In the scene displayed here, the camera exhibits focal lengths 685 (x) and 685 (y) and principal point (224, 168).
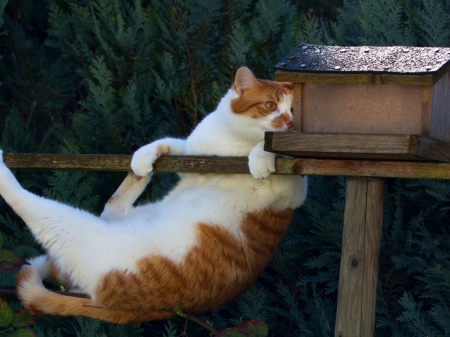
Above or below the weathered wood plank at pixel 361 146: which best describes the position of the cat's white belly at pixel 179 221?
below

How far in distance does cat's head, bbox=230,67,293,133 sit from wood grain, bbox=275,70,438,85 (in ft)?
2.14

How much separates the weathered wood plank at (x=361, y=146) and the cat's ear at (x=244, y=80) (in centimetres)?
85

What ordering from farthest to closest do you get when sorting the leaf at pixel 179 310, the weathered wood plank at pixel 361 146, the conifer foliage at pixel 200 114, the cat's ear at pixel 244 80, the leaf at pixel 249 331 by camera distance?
1. the conifer foliage at pixel 200 114
2. the cat's ear at pixel 244 80
3. the leaf at pixel 179 310
4. the leaf at pixel 249 331
5. the weathered wood plank at pixel 361 146

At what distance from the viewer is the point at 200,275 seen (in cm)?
288

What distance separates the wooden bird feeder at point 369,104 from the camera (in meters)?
2.17

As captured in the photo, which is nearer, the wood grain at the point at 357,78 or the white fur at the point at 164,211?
the wood grain at the point at 357,78

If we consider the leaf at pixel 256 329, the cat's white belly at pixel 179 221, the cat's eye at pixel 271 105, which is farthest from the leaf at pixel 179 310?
the cat's eye at pixel 271 105

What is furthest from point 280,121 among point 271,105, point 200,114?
point 200,114

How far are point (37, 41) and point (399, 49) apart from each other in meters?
3.06

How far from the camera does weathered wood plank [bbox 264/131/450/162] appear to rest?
2129 millimetres

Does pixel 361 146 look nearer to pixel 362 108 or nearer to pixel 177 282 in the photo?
pixel 362 108

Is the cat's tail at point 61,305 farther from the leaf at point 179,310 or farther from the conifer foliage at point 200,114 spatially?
the conifer foliage at point 200,114

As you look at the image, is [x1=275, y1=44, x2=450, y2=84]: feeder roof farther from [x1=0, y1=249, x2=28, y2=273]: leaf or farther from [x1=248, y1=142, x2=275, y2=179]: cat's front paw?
[x1=0, y1=249, x2=28, y2=273]: leaf

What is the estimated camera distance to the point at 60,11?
4.32m
